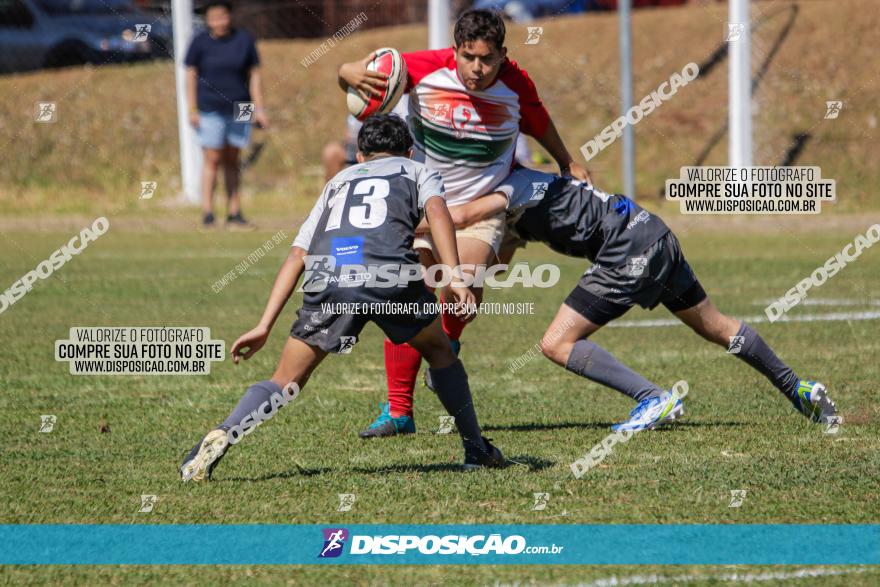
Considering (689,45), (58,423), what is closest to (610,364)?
(58,423)

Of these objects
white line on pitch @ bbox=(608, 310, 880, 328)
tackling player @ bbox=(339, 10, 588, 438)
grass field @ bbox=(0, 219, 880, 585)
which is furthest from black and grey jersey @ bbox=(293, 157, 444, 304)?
white line on pitch @ bbox=(608, 310, 880, 328)

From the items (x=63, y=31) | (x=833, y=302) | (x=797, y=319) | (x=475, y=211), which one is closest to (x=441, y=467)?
(x=475, y=211)

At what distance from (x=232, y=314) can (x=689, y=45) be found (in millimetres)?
13982

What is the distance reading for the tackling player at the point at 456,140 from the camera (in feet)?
21.6

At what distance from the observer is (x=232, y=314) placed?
1077cm

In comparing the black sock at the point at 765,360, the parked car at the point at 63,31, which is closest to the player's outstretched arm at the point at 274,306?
the black sock at the point at 765,360

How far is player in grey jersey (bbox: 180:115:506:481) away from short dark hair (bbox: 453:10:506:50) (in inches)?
39.3

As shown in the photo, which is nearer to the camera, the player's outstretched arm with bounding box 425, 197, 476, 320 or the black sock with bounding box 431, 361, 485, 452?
the player's outstretched arm with bounding box 425, 197, 476, 320

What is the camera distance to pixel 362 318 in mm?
5320

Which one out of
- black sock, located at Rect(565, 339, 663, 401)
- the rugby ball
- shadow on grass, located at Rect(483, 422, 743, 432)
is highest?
the rugby ball

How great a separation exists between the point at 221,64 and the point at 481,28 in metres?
11.0

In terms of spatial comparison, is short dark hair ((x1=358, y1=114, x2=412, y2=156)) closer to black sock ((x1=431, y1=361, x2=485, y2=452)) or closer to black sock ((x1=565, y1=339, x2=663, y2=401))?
black sock ((x1=431, y1=361, x2=485, y2=452))

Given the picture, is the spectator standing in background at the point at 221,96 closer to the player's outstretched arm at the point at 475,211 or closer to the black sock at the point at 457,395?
the player's outstretched arm at the point at 475,211

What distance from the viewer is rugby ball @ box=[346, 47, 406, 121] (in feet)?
21.1
